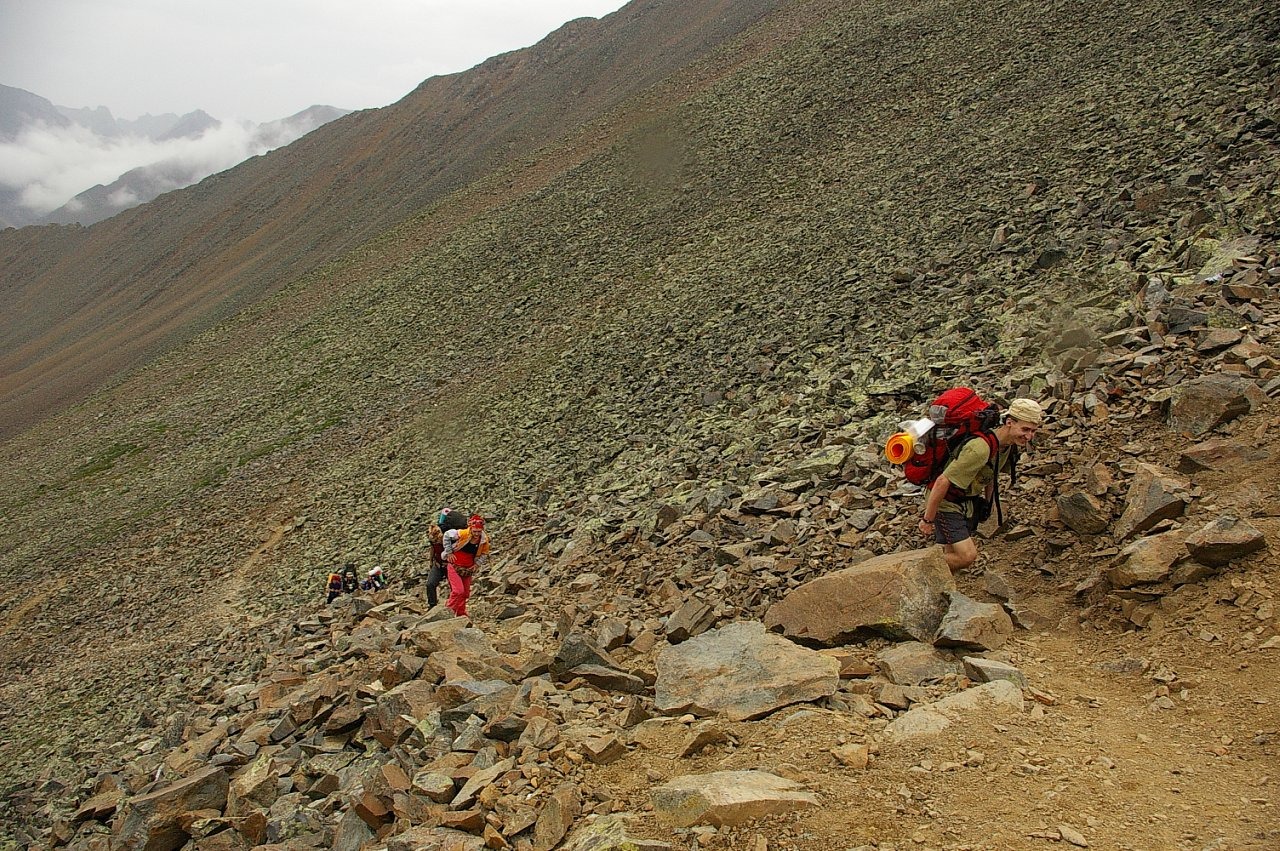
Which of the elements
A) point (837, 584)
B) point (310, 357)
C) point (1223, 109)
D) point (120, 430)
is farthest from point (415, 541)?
point (120, 430)

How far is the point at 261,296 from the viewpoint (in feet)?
165

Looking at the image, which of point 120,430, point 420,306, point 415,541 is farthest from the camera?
point 120,430

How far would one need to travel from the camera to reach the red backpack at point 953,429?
6824mm

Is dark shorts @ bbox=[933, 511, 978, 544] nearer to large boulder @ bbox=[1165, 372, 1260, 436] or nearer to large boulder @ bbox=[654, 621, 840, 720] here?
large boulder @ bbox=[654, 621, 840, 720]

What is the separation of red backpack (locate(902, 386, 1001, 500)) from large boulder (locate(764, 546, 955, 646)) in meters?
0.75

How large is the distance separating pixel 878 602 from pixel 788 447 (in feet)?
17.7

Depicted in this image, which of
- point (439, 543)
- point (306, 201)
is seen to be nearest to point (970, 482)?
point (439, 543)

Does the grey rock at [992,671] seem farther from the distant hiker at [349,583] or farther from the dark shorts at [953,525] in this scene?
the distant hiker at [349,583]

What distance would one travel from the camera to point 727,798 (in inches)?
174

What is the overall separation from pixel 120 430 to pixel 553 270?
2216 cm

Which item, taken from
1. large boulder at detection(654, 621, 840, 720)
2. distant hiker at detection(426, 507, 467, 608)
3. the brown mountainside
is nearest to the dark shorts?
large boulder at detection(654, 621, 840, 720)

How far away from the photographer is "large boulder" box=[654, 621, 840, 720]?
5.75 meters

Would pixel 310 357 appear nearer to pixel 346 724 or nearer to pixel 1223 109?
pixel 346 724

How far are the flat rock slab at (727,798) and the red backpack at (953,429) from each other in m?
3.40
